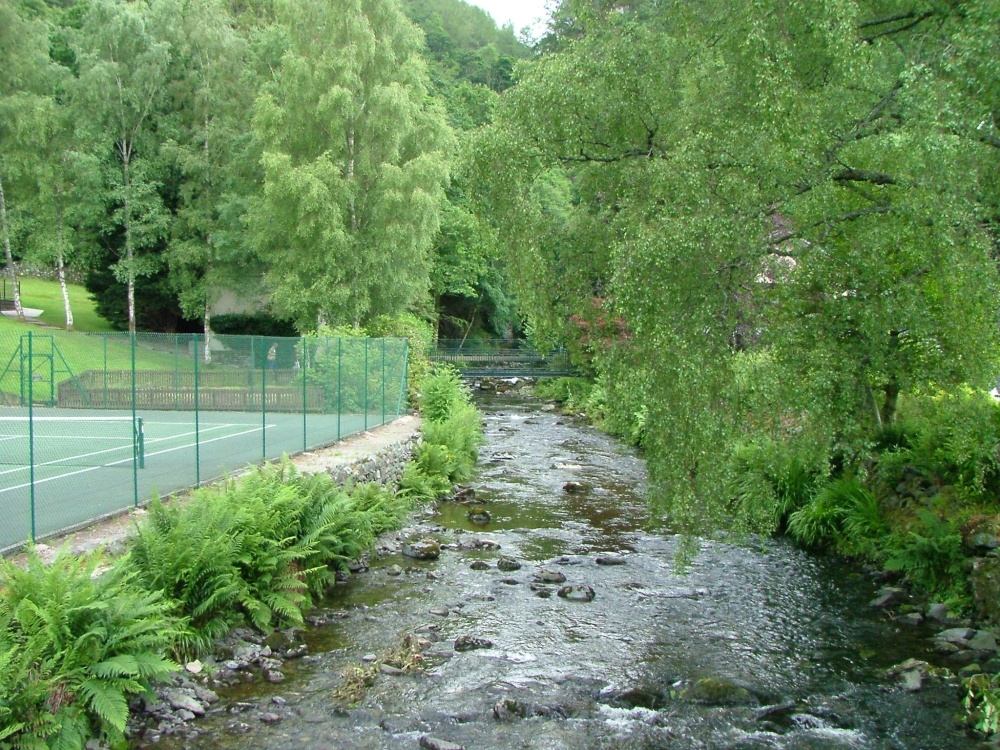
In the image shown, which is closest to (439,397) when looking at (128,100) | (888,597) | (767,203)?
(888,597)

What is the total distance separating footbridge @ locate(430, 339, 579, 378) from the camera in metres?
44.0

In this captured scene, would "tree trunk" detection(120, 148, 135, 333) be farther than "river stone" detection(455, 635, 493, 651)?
Yes

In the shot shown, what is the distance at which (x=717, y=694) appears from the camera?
26.7 ft

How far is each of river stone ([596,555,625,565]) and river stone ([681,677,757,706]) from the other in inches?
172

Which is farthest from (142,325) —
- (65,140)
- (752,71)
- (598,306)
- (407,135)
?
(752,71)

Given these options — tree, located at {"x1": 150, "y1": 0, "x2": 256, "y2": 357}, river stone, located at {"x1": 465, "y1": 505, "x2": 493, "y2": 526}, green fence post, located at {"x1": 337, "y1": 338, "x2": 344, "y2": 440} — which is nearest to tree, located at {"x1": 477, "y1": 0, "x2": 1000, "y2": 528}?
river stone, located at {"x1": 465, "y1": 505, "x2": 493, "y2": 526}

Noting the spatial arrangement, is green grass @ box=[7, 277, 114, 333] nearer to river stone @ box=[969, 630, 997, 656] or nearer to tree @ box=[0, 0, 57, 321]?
tree @ box=[0, 0, 57, 321]

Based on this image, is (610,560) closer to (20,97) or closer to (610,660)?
(610,660)

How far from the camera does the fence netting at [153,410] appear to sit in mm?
10164

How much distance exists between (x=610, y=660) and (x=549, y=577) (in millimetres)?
2804

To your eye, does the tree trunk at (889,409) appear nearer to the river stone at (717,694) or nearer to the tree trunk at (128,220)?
the river stone at (717,694)

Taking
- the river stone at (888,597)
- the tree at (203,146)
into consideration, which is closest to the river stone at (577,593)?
the river stone at (888,597)

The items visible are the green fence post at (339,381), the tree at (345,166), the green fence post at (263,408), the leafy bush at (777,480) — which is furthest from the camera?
the tree at (345,166)

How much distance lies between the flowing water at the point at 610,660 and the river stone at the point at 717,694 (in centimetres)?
2
